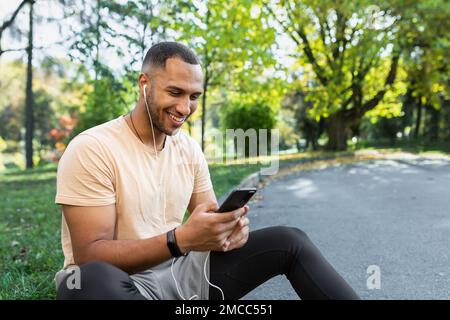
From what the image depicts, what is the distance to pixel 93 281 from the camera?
1876mm

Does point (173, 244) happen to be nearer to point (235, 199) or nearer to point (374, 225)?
point (235, 199)

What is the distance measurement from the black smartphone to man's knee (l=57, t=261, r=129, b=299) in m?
0.50

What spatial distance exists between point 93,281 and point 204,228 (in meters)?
0.48

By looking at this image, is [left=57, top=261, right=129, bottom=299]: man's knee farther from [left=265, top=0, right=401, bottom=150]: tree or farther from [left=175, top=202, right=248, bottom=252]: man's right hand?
[left=265, top=0, right=401, bottom=150]: tree

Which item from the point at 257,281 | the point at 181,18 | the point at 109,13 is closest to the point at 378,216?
the point at 257,281

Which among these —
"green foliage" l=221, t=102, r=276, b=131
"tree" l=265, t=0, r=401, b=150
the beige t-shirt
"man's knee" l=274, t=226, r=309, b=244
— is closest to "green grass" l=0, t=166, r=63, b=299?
the beige t-shirt

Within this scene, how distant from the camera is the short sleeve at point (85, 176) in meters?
2.10

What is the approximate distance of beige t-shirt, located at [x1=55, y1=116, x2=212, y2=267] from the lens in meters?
2.12

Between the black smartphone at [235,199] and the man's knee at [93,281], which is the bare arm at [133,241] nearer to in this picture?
the black smartphone at [235,199]

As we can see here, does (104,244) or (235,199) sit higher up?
(235,199)

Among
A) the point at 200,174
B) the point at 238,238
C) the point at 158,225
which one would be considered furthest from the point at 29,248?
the point at 238,238

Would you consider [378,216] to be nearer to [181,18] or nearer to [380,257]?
[380,257]

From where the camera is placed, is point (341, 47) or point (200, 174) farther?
point (341, 47)
